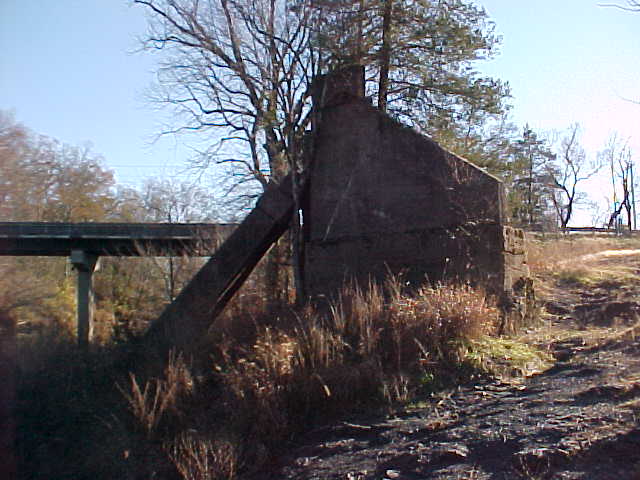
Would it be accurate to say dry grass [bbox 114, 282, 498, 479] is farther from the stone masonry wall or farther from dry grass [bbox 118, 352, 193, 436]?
the stone masonry wall

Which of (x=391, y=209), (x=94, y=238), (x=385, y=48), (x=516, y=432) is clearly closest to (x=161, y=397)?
(x=391, y=209)

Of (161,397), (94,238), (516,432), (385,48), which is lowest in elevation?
(161,397)

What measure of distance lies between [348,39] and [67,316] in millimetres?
26686

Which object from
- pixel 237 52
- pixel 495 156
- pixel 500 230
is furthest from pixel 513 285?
pixel 237 52

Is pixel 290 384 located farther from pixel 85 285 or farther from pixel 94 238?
pixel 85 285

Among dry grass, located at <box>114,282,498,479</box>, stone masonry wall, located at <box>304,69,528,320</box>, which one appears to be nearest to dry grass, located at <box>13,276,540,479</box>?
dry grass, located at <box>114,282,498,479</box>

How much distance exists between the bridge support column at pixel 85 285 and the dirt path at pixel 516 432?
88.4ft

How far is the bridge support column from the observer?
32031 millimetres

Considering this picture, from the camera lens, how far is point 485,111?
14250mm

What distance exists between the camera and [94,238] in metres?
31.3

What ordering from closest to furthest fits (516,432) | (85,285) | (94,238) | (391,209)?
(516,432) < (391,209) < (94,238) < (85,285)

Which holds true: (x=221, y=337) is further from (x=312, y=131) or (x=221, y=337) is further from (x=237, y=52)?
(x=237, y=52)

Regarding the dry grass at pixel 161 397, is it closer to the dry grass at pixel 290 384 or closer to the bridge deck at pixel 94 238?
the dry grass at pixel 290 384

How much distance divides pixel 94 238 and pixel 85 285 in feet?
11.0
